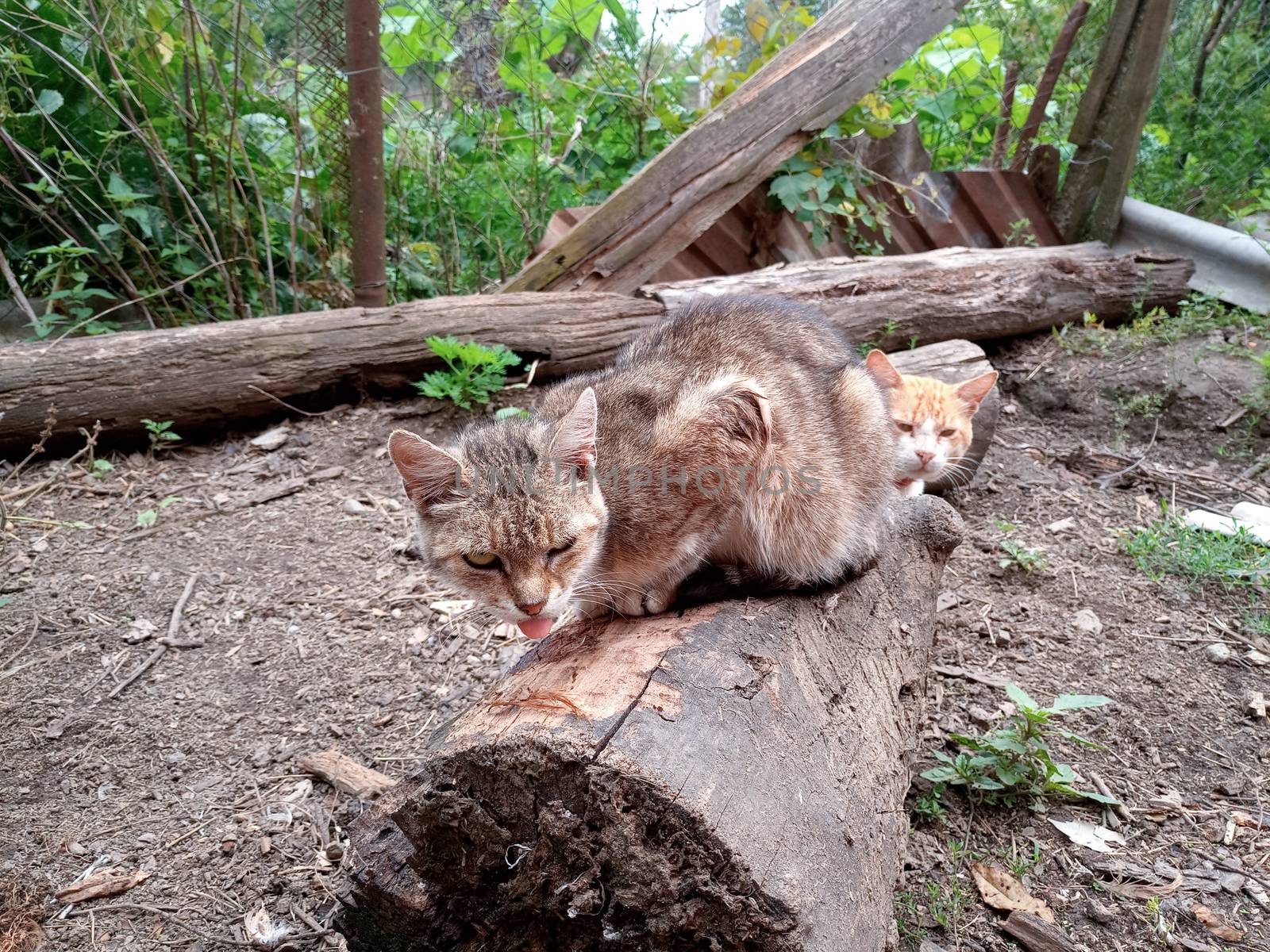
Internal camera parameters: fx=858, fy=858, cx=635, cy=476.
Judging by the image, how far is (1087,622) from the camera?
349cm

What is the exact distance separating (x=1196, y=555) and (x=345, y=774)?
3.54m

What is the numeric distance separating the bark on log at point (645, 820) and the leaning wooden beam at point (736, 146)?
3.48 meters

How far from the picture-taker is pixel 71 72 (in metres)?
4.96

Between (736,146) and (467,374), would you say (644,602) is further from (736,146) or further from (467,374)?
(736,146)

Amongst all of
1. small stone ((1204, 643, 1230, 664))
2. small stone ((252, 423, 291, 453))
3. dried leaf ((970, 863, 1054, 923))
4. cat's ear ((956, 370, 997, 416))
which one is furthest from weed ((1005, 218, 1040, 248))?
small stone ((252, 423, 291, 453))

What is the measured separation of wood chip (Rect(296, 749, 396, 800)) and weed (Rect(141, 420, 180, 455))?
2.43 metres

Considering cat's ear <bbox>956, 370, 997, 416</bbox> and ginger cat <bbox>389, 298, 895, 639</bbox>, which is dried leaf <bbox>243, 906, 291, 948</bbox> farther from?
cat's ear <bbox>956, 370, 997, 416</bbox>

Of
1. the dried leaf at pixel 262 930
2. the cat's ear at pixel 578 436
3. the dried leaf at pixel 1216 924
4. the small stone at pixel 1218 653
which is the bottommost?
the dried leaf at pixel 262 930

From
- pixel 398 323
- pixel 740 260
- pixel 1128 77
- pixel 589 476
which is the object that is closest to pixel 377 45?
pixel 398 323

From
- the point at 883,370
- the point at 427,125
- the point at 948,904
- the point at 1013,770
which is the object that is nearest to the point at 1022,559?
the point at 883,370

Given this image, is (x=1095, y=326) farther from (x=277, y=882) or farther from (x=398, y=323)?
(x=277, y=882)

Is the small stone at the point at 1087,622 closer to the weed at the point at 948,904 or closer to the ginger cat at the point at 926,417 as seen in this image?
the ginger cat at the point at 926,417

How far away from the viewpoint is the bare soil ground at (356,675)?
7.70 feet

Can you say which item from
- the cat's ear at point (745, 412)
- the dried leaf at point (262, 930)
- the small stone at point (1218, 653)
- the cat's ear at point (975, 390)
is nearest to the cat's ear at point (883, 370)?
the cat's ear at point (975, 390)
